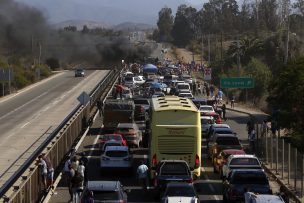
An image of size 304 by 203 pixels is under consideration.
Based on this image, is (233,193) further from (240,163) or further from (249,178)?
(240,163)

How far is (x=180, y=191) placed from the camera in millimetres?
22109

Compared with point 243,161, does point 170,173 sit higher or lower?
higher

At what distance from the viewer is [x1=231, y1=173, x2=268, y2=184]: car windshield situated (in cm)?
2467

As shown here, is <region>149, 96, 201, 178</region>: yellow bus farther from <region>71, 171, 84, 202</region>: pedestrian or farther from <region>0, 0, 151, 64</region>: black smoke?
<region>0, 0, 151, 64</region>: black smoke

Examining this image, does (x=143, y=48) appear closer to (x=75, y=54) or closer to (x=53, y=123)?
(x=75, y=54)

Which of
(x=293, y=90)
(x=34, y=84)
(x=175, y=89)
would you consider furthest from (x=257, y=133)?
(x=34, y=84)

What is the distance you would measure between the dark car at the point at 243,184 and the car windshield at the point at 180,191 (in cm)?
236

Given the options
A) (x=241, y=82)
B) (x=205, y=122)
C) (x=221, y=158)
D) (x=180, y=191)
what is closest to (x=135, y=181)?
(x=221, y=158)

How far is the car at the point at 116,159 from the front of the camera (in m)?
30.9

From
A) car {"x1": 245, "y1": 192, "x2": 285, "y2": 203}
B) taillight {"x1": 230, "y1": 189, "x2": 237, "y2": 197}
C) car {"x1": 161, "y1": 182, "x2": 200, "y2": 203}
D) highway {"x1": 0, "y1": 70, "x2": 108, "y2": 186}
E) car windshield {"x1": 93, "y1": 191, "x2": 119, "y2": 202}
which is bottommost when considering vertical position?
highway {"x1": 0, "y1": 70, "x2": 108, "y2": 186}

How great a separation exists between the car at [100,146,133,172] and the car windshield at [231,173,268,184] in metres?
7.19

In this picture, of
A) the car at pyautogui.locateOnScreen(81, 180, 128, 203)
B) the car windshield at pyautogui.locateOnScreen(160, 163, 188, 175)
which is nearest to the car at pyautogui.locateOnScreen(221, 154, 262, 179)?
the car windshield at pyautogui.locateOnScreen(160, 163, 188, 175)

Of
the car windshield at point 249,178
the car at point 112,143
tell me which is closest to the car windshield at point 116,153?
the car at point 112,143

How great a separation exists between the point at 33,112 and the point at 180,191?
4511cm
